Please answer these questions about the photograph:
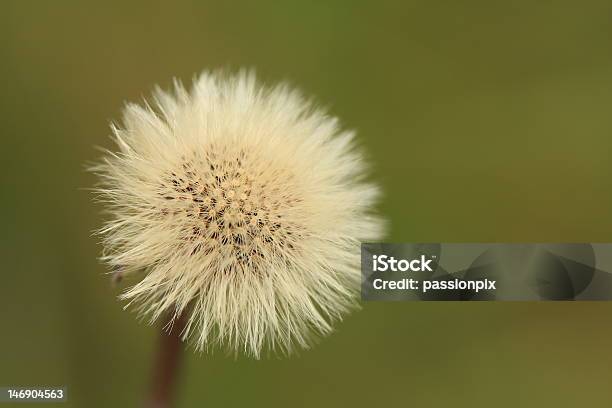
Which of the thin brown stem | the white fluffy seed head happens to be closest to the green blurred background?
the thin brown stem

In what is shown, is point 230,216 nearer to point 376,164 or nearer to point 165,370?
point 165,370

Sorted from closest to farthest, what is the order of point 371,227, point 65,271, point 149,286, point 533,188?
1. point 149,286
2. point 371,227
3. point 65,271
4. point 533,188

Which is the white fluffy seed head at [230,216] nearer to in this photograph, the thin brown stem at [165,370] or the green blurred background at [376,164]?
the thin brown stem at [165,370]

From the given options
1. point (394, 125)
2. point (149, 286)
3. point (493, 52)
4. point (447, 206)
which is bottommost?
point (149, 286)

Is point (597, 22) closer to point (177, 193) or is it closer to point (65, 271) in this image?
point (177, 193)

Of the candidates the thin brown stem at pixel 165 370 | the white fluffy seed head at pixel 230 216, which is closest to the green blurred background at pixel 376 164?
the thin brown stem at pixel 165 370

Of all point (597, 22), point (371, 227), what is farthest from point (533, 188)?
point (371, 227)
